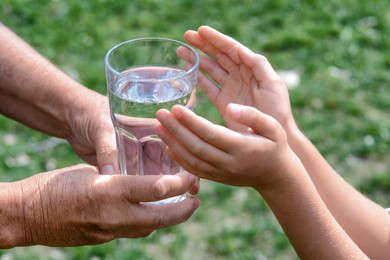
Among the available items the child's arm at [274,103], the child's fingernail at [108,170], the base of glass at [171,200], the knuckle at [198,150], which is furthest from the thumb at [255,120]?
the child's fingernail at [108,170]

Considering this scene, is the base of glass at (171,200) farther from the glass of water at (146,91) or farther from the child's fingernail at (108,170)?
the child's fingernail at (108,170)

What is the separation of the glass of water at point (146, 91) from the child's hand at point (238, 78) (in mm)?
200

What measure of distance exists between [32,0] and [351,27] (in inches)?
87.8

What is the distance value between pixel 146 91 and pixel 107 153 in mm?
483

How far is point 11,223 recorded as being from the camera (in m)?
2.33

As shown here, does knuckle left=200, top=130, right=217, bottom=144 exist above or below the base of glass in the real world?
above

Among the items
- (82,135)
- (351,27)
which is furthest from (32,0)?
(82,135)

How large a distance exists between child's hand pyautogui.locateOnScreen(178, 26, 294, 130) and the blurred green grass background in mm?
1436

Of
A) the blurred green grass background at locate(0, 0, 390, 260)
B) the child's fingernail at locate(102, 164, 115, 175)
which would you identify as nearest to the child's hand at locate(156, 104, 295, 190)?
the child's fingernail at locate(102, 164, 115, 175)

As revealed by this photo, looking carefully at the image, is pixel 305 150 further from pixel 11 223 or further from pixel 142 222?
pixel 11 223

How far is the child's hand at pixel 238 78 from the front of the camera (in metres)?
2.29

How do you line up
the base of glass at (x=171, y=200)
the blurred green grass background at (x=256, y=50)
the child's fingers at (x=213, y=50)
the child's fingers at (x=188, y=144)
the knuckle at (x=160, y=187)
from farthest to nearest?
the blurred green grass background at (x=256, y=50), the child's fingers at (x=213, y=50), the base of glass at (x=171, y=200), the knuckle at (x=160, y=187), the child's fingers at (x=188, y=144)

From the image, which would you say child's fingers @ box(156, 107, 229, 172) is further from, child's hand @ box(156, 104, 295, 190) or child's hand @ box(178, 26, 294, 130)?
child's hand @ box(178, 26, 294, 130)

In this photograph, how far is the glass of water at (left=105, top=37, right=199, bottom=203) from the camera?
200 centimetres
